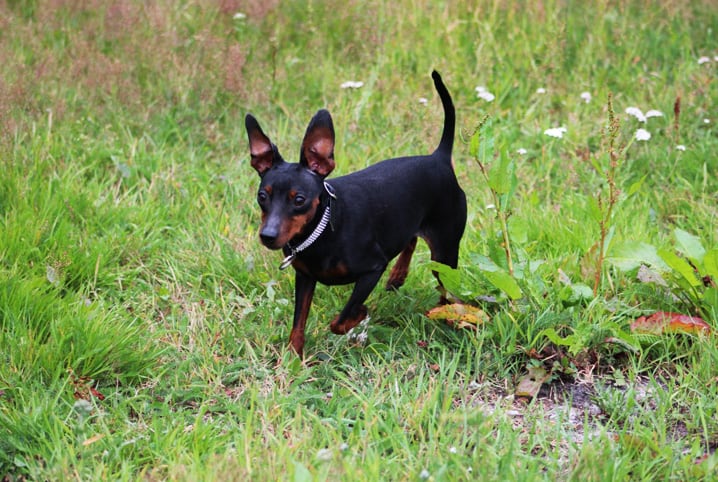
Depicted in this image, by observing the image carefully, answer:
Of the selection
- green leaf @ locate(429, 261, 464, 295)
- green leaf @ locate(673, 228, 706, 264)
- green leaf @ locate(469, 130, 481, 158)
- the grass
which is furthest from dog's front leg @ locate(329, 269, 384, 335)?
green leaf @ locate(673, 228, 706, 264)

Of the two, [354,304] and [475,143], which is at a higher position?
[475,143]

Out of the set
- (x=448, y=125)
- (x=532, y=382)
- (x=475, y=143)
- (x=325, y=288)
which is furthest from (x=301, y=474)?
(x=448, y=125)

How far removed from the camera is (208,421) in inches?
118

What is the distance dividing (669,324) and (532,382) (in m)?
0.62

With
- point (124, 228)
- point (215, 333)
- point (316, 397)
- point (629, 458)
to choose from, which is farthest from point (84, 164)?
point (629, 458)

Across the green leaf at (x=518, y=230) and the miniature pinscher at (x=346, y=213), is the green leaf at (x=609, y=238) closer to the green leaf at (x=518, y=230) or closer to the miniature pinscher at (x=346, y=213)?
the green leaf at (x=518, y=230)

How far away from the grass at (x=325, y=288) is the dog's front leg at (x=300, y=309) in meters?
0.08

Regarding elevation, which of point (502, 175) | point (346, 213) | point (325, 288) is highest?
point (502, 175)

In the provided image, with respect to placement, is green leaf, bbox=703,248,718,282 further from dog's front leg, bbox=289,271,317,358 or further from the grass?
dog's front leg, bbox=289,271,317,358

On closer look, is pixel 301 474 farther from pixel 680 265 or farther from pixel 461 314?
pixel 680 265

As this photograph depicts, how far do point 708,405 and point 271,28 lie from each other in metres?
4.03

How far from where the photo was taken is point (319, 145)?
10.7ft

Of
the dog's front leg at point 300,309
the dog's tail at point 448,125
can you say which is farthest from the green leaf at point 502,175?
the dog's front leg at point 300,309

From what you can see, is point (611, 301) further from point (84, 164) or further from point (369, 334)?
point (84, 164)
